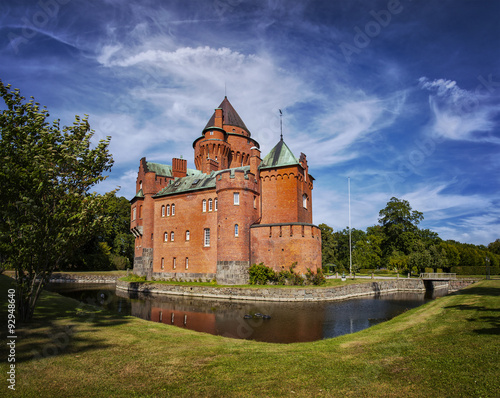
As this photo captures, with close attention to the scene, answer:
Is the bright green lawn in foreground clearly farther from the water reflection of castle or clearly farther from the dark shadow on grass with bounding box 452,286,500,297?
the dark shadow on grass with bounding box 452,286,500,297

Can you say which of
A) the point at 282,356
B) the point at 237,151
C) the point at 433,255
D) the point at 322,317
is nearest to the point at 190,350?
the point at 282,356

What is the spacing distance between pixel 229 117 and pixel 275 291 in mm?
27326

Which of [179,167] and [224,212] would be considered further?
[179,167]

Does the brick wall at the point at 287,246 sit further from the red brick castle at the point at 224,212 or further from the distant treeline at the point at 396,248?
the distant treeline at the point at 396,248

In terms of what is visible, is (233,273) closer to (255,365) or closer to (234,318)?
(234,318)

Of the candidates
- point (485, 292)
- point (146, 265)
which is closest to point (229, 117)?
point (146, 265)

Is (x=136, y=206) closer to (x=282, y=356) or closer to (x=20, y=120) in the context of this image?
(x=20, y=120)

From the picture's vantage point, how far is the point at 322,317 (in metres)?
20.2

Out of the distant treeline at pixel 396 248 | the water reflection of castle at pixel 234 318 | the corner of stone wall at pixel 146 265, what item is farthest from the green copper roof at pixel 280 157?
the distant treeline at pixel 396 248

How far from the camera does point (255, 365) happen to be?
7836 mm

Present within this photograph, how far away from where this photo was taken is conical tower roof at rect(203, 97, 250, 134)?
4519 centimetres

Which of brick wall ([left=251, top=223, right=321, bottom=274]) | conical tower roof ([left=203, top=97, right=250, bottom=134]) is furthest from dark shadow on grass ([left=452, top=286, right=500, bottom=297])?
conical tower roof ([left=203, top=97, right=250, bottom=134])

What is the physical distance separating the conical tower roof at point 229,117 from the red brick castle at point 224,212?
187 millimetres

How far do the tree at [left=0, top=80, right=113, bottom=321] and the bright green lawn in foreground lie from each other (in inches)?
95.8
